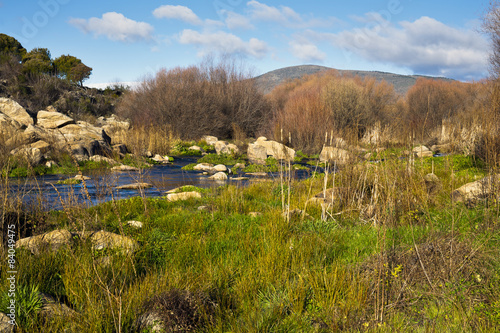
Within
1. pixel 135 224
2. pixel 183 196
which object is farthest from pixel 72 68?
pixel 135 224

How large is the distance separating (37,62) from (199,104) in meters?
18.6

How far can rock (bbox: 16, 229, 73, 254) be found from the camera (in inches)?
151

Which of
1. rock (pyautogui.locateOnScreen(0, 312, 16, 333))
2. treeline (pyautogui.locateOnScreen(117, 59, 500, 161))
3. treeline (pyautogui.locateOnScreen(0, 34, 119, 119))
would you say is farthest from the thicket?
rock (pyautogui.locateOnScreen(0, 312, 16, 333))

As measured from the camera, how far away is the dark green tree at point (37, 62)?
32906 millimetres

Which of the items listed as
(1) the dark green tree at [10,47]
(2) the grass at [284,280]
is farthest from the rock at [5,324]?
(1) the dark green tree at [10,47]

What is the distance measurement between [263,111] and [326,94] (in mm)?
10175

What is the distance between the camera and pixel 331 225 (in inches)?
202

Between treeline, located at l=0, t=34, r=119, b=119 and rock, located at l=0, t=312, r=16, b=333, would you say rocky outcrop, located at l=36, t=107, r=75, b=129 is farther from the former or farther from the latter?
rock, located at l=0, t=312, r=16, b=333

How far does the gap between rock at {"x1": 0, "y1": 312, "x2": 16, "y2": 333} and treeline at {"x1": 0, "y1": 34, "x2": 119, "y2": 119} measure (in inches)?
1163

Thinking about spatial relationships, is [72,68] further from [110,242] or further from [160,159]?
[110,242]

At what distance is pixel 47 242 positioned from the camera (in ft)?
13.1

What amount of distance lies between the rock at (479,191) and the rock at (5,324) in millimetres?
5541

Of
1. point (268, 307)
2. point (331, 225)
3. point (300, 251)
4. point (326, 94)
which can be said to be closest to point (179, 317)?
point (268, 307)

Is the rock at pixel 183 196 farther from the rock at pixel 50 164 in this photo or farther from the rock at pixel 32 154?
the rock at pixel 50 164
